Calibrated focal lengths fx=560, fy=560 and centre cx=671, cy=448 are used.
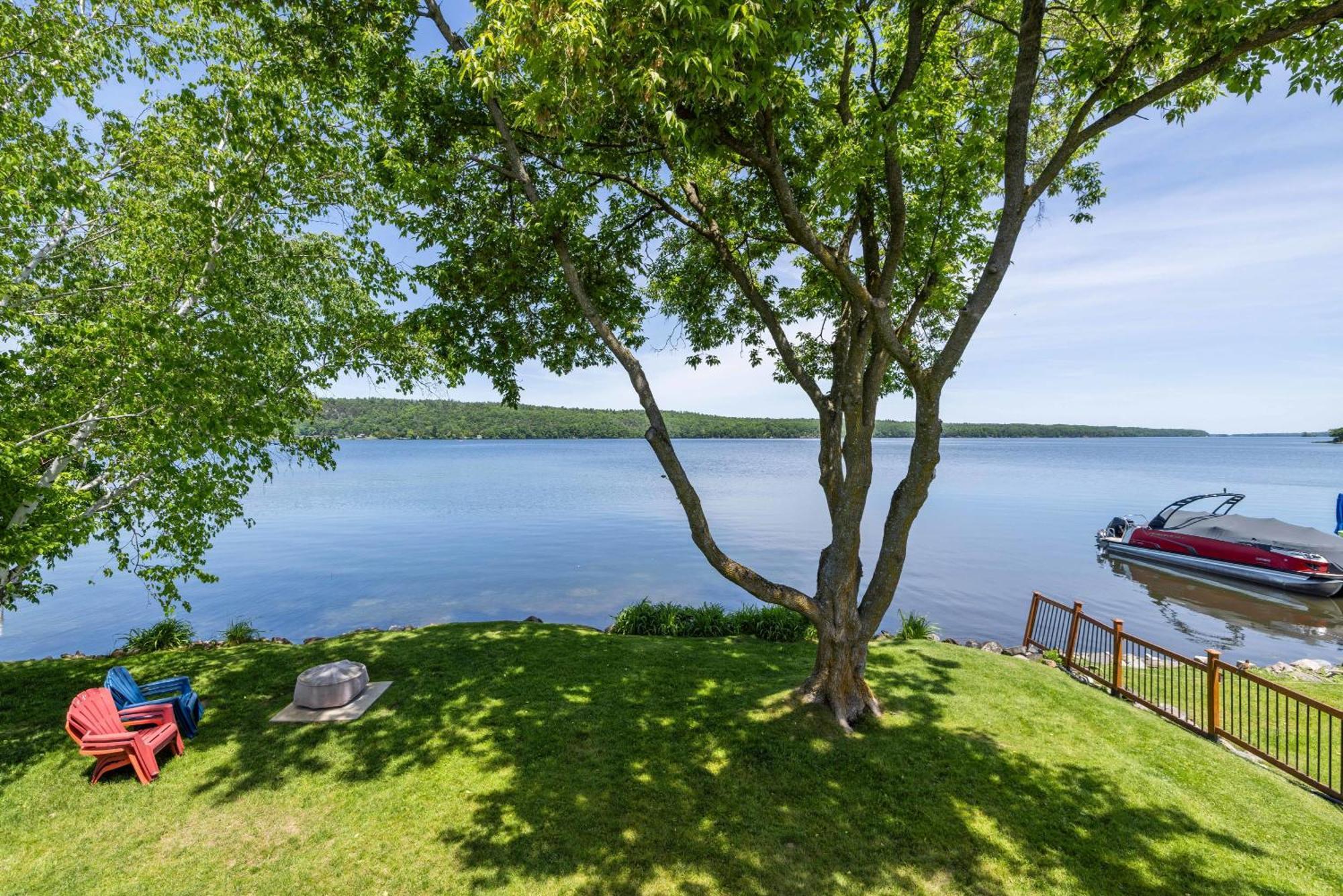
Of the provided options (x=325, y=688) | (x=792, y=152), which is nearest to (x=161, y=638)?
(x=325, y=688)

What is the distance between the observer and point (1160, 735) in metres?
7.24

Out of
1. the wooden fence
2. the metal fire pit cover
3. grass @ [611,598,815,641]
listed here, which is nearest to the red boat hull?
the wooden fence

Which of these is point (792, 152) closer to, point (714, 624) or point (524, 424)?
point (714, 624)

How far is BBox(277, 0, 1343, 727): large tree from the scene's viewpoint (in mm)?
4484

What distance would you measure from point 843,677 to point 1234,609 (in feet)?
68.9

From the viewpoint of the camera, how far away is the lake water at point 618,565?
56.8 feet

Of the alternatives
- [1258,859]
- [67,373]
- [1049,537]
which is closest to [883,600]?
[1258,859]

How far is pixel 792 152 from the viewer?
7.41m

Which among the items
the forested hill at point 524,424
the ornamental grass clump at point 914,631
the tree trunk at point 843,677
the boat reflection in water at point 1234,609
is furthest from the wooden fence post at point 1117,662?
the forested hill at point 524,424

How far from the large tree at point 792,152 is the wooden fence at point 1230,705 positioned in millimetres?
4408

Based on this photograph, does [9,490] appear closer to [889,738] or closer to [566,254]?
[566,254]

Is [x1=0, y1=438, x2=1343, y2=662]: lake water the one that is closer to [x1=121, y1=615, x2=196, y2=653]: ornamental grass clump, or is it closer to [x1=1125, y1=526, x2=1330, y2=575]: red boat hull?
[x1=1125, y1=526, x2=1330, y2=575]: red boat hull

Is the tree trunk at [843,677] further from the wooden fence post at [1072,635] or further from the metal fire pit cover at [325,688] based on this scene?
the metal fire pit cover at [325,688]

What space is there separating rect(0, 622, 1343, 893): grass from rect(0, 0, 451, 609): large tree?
8.84ft
